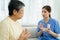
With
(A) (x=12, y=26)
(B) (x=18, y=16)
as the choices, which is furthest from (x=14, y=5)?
(A) (x=12, y=26)

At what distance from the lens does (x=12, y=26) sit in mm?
1782

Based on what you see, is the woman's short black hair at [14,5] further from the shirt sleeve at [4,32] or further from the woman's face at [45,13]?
the woman's face at [45,13]

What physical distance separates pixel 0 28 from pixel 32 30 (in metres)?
1.48

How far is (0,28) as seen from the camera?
1689mm

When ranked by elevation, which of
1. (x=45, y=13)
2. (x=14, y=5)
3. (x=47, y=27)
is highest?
(x=14, y=5)

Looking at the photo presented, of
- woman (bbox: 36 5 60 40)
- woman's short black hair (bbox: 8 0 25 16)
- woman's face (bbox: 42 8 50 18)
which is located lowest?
woman (bbox: 36 5 60 40)

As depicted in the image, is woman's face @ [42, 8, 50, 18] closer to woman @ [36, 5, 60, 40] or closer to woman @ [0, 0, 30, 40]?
woman @ [36, 5, 60, 40]

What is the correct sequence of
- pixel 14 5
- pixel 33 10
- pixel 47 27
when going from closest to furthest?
1. pixel 14 5
2. pixel 47 27
3. pixel 33 10

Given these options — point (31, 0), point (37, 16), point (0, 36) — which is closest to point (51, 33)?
point (37, 16)

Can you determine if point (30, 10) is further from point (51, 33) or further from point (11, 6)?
point (11, 6)

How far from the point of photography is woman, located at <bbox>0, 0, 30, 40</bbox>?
168cm

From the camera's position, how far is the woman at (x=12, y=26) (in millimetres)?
1683

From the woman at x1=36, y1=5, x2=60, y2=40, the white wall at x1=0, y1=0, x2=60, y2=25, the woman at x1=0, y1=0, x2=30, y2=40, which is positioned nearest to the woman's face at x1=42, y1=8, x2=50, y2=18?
the woman at x1=36, y1=5, x2=60, y2=40

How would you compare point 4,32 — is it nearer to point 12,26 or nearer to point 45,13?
point 12,26
